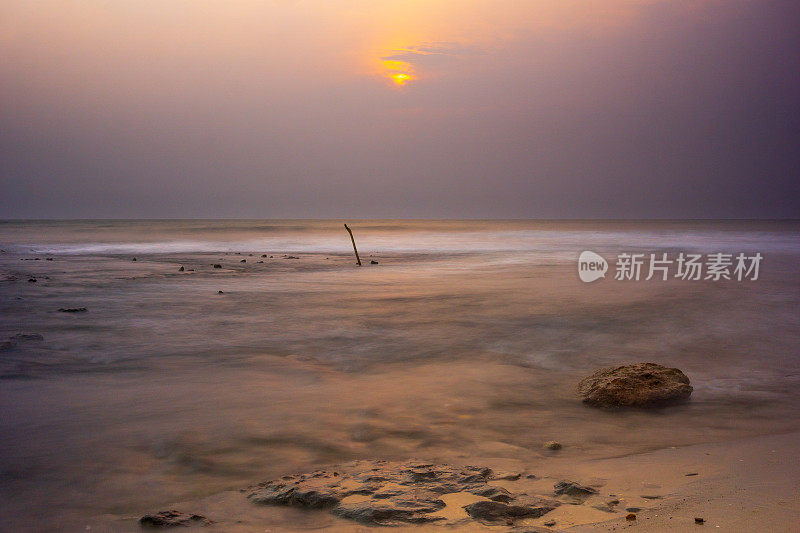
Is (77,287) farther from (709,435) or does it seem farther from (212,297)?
(709,435)

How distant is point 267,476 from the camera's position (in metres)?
4.77

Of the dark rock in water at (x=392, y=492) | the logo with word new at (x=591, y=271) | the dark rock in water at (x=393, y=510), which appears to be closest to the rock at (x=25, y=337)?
the dark rock in water at (x=392, y=492)

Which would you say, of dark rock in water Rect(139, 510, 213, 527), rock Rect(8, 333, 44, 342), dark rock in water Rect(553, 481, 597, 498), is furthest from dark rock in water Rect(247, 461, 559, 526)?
rock Rect(8, 333, 44, 342)

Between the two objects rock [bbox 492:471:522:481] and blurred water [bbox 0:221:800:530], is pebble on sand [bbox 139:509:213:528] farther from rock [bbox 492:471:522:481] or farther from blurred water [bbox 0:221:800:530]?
rock [bbox 492:471:522:481]

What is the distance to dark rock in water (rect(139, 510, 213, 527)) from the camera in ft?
12.7

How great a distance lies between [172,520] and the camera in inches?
153

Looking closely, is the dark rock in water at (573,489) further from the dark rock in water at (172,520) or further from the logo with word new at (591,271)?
the logo with word new at (591,271)

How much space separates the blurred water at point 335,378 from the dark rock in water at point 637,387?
205mm

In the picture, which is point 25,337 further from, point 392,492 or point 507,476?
point 507,476

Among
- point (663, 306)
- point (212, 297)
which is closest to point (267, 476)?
point (663, 306)

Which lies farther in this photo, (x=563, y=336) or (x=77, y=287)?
(x=77, y=287)

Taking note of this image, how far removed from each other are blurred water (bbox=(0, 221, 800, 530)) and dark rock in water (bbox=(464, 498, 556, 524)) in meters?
1.23

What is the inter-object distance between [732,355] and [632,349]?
139cm

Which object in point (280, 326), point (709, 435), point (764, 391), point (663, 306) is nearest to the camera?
point (709, 435)
